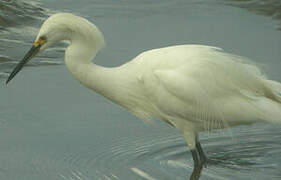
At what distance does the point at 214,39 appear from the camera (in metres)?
7.85

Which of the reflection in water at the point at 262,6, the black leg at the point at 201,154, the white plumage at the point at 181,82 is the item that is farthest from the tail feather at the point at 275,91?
the reflection in water at the point at 262,6

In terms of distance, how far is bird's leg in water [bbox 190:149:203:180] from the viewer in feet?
17.5

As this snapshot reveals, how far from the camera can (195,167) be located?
5.42m

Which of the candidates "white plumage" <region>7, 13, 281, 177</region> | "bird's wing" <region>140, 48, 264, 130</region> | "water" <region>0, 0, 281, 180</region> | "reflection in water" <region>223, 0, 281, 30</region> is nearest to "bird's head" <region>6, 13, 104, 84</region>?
"white plumage" <region>7, 13, 281, 177</region>

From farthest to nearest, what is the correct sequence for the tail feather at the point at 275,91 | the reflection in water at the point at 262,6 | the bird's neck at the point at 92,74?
the reflection in water at the point at 262,6
the tail feather at the point at 275,91
the bird's neck at the point at 92,74

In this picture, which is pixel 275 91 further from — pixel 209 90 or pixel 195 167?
pixel 195 167

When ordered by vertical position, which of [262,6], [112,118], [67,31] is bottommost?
[112,118]

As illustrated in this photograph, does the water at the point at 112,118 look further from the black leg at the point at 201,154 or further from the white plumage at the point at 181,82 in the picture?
the white plumage at the point at 181,82

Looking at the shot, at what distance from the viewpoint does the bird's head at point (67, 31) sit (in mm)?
5012

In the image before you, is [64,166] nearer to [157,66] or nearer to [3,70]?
[157,66]

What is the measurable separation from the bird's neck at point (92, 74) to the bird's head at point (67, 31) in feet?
0.28

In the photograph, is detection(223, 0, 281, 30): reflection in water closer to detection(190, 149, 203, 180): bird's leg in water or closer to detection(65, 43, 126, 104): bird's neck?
detection(190, 149, 203, 180): bird's leg in water

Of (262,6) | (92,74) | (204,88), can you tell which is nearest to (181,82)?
(204,88)

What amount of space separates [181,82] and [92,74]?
648 mm
